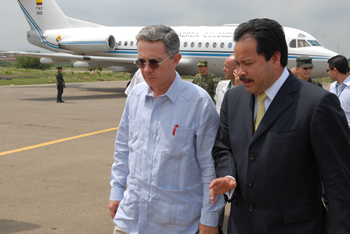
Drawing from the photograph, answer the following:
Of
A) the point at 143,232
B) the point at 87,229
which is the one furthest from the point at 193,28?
the point at 143,232

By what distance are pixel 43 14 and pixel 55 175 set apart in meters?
25.6

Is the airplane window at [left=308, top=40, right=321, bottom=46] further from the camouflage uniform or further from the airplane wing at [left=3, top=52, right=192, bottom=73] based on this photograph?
the camouflage uniform

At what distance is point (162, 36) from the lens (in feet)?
7.27

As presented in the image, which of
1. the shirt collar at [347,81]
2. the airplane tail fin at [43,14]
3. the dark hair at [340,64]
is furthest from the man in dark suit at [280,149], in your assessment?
the airplane tail fin at [43,14]

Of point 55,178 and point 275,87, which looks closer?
point 275,87

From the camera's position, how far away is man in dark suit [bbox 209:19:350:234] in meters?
1.73

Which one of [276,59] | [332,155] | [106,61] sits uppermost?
[106,61]

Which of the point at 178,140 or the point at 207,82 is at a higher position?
the point at 207,82

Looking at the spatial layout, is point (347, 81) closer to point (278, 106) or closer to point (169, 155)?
point (278, 106)

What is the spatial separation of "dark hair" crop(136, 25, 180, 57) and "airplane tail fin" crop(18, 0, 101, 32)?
→ 92.8ft

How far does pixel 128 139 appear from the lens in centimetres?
253

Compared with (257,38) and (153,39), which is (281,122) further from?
(153,39)

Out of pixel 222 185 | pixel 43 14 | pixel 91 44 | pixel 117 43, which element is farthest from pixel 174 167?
pixel 43 14

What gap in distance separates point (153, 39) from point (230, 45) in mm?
17691
